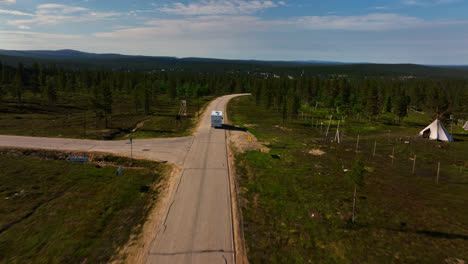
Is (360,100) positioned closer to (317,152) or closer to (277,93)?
(277,93)

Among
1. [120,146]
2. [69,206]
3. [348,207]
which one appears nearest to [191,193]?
[69,206]

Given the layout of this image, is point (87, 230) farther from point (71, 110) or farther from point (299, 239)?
point (71, 110)

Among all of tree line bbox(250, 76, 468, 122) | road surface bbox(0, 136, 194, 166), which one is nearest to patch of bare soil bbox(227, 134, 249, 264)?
road surface bbox(0, 136, 194, 166)

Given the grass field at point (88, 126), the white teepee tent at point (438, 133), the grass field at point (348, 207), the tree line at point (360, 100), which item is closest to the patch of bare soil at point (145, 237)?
the grass field at point (348, 207)

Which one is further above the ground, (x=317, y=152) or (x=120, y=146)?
(x=317, y=152)

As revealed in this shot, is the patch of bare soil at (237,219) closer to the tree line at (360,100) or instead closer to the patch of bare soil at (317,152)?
the patch of bare soil at (317,152)

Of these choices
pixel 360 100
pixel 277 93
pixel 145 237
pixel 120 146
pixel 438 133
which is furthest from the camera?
pixel 360 100

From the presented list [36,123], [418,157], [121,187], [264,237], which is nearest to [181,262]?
[264,237]
